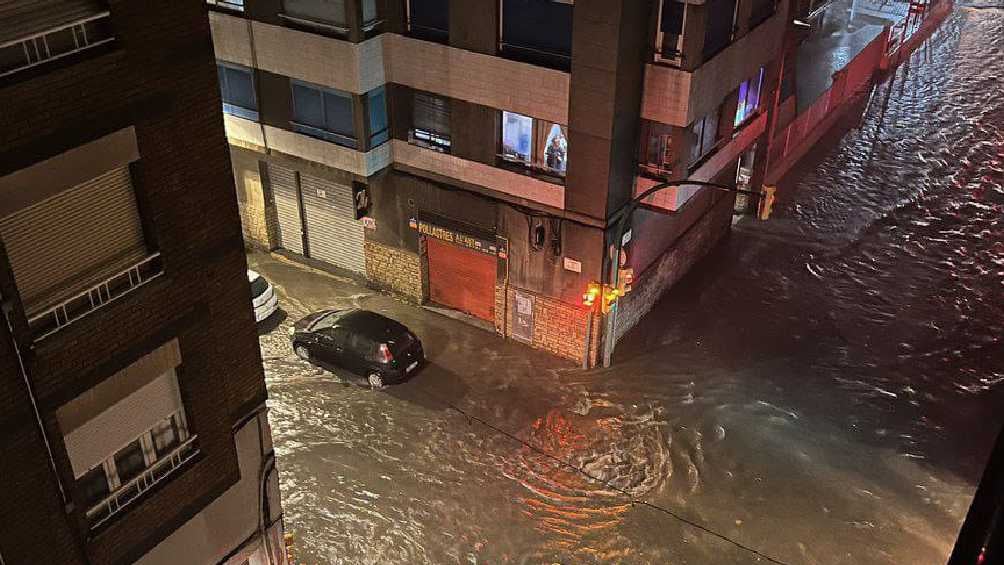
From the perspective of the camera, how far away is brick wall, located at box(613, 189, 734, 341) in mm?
26672

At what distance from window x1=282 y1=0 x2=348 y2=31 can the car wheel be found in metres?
8.91

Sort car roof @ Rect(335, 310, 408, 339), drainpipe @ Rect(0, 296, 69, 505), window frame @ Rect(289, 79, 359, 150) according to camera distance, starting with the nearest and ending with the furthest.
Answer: drainpipe @ Rect(0, 296, 69, 505) → window frame @ Rect(289, 79, 359, 150) → car roof @ Rect(335, 310, 408, 339)

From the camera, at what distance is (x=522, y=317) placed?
86.4 ft

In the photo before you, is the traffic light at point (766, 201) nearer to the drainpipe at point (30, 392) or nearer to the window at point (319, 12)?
the window at point (319, 12)

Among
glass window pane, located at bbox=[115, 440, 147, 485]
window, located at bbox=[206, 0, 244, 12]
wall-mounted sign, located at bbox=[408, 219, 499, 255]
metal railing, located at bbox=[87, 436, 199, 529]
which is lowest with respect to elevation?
wall-mounted sign, located at bbox=[408, 219, 499, 255]

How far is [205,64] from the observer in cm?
1139

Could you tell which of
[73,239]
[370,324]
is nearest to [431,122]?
[370,324]

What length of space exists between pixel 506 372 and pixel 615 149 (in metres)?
7.33

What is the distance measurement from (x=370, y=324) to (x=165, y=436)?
40.1 ft

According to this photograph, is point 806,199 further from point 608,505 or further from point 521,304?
point 608,505

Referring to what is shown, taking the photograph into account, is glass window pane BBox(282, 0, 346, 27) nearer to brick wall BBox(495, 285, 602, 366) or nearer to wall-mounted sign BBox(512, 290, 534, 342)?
brick wall BBox(495, 285, 602, 366)

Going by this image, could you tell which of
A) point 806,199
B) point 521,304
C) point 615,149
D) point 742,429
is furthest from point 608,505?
point 806,199

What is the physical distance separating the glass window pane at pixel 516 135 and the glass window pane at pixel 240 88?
7.87 meters

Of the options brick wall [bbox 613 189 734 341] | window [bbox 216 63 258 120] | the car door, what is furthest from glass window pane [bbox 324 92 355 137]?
brick wall [bbox 613 189 734 341]
